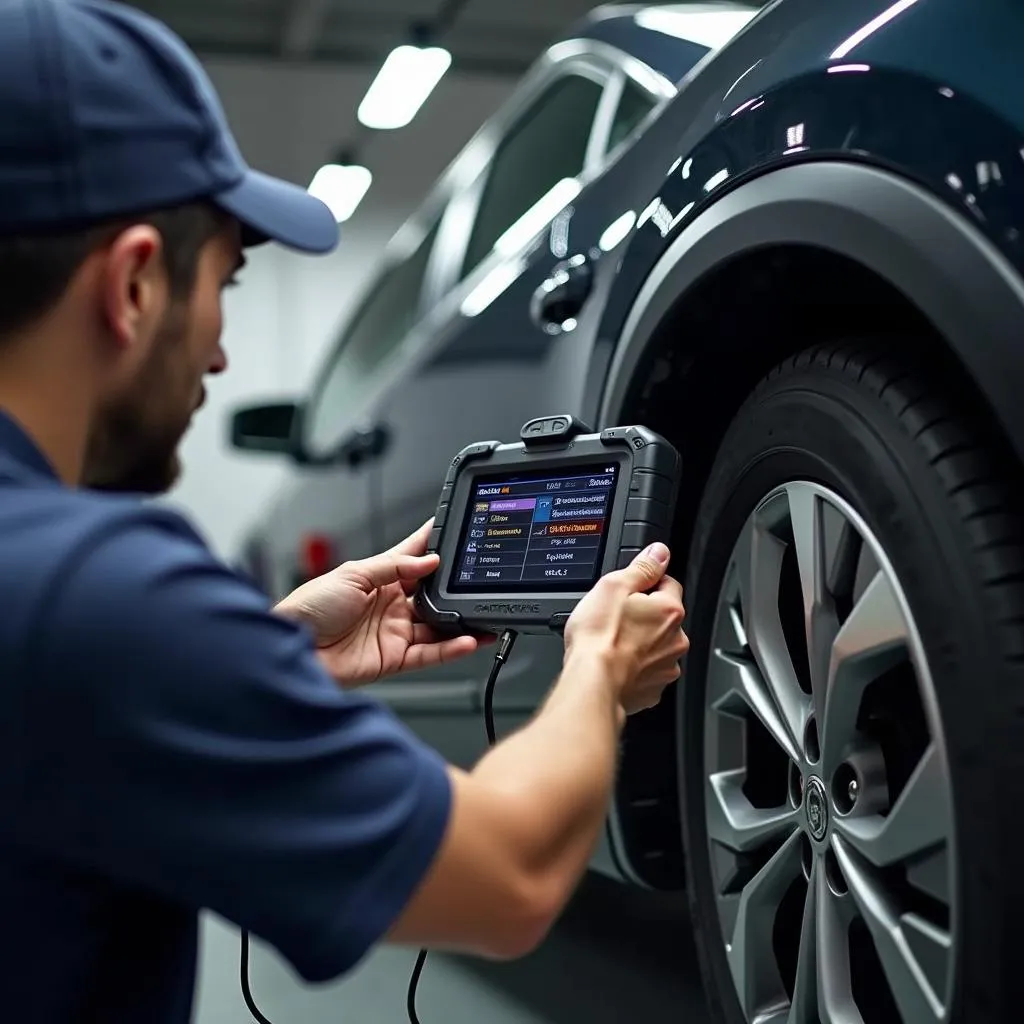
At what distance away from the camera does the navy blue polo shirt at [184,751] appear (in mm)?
626

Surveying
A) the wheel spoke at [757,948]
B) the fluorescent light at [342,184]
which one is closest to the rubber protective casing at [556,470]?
the wheel spoke at [757,948]

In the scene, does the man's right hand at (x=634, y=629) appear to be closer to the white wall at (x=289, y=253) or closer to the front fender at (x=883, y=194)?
the front fender at (x=883, y=194)

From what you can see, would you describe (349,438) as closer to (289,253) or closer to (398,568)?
(398,568)

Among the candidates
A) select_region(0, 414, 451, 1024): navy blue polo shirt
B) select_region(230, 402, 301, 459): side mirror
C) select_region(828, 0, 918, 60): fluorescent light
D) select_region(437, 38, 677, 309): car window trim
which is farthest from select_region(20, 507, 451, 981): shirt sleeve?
select_region(230, 402, 301, 459): side mirror

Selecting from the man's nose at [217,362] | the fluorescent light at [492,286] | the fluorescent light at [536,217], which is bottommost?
the man's nose at [217,362]

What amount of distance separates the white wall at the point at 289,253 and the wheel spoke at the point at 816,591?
6.68m

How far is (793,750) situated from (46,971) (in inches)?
26.3

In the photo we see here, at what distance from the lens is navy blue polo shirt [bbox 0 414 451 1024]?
626mm

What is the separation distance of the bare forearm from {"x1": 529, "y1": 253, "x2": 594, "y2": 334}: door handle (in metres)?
0.77

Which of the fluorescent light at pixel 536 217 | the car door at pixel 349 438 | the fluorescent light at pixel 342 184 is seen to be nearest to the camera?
the fluorescent light at pixel 536 217

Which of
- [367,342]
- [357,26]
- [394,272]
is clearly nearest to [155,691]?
[394,272]

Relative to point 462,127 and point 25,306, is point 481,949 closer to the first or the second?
point 25,306

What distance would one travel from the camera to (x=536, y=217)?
79.8 inches

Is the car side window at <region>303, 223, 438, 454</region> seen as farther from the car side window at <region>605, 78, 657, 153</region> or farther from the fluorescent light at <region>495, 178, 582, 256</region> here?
the car side window at <region>605, 78, 657, 153</region>
